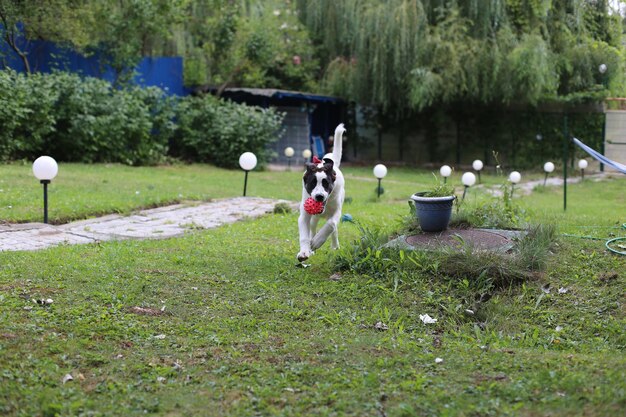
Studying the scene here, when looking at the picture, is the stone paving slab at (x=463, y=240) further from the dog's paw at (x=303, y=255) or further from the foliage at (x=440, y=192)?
the dog's paw at (x=303, y=255)

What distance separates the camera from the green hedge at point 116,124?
1509 centimetres

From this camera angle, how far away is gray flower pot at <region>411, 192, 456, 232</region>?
7034mm

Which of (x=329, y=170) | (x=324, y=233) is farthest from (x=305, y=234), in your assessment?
(x=329, y=170)

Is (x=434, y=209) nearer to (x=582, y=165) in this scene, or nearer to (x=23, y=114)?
(x=23, y=114)

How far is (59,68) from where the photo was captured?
1775cm

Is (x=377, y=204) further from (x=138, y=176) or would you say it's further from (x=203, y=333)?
(x=203, y=333)

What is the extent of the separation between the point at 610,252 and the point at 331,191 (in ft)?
9.14

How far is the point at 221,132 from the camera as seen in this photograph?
1883 centimetres

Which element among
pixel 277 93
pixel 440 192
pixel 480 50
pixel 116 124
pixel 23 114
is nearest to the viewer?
pixel 440 192

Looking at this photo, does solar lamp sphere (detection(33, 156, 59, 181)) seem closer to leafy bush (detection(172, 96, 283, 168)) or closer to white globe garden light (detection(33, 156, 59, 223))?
white globe garden light (detection(33, 156, 59, 223))

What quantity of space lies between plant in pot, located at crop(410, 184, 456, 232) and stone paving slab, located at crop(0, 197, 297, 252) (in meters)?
3.28

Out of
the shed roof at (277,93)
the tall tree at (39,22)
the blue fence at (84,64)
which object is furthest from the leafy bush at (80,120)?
the shed roof at (277,93)

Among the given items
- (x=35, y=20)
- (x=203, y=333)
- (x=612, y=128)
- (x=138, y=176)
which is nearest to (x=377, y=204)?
(x=138, y=176)

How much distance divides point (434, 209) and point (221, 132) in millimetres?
12443
